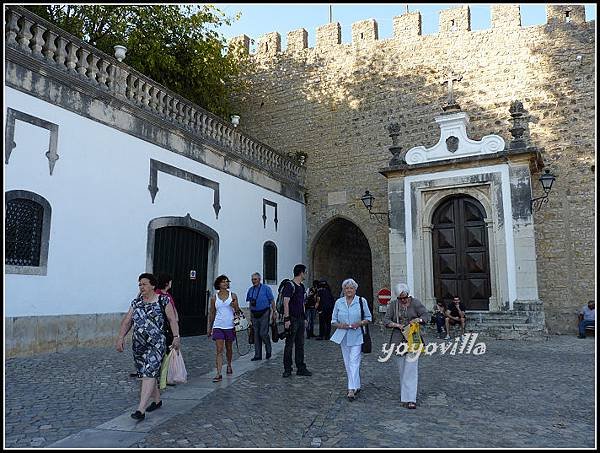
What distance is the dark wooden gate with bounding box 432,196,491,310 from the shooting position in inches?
505

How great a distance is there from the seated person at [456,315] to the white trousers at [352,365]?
6241mm

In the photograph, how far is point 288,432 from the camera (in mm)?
4422

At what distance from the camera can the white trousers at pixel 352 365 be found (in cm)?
571

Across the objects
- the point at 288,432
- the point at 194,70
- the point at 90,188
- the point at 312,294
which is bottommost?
the point at 288,432

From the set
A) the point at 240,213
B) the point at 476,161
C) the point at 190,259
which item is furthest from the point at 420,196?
the point at 190,259

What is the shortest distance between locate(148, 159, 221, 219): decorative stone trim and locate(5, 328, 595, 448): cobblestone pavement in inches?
141

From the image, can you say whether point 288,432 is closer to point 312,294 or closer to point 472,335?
point 312,294

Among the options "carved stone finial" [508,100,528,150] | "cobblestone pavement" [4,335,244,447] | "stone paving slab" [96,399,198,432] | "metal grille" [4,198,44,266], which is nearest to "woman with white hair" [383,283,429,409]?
"stone paving slab" [96,399,198,432]

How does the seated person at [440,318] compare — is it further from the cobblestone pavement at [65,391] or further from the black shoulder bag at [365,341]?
the black shoulder bag at [365,341]

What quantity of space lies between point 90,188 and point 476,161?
916 cm

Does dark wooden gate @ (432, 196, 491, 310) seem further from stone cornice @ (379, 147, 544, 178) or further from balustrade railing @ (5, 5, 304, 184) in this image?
balustrade railing @ (5, 5, 304, 184)

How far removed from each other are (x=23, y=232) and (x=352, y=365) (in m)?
5.37

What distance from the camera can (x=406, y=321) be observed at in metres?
5.80

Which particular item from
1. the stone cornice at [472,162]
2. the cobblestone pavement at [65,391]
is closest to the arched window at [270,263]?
the stone cornice at [472,162]
